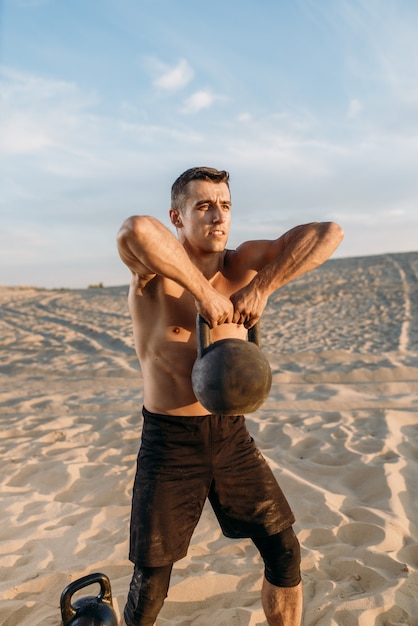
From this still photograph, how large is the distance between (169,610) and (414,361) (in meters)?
6.63

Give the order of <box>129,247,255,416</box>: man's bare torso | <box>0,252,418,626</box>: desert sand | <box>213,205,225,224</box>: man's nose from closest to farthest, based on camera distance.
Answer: <box>213,205,225,224</box>: man's nose → <box>129,247,255,416</box>: man's bare torso → <box>0,252,418,626</box>: desert sand

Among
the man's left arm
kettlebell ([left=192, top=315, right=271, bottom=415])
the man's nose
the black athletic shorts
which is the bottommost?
the black athletic shorts

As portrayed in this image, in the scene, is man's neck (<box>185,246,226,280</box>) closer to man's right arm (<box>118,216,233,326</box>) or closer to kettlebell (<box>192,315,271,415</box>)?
man's right arm (<box>118,216,233,326</box>)

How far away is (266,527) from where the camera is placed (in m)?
2.14

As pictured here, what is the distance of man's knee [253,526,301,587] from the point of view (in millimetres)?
2170

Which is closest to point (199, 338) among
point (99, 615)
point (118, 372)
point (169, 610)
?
point (99, 615)

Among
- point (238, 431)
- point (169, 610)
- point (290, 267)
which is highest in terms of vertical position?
point (290, 267)

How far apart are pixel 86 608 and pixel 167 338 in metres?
1.04

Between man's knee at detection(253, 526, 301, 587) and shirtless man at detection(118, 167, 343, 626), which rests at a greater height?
shirtless man at detection(118, 167, 343, 626)

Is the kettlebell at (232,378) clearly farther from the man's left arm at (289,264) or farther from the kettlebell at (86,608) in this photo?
the kettlebell at (86,608)

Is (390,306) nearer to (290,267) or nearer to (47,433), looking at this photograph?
(47,433)

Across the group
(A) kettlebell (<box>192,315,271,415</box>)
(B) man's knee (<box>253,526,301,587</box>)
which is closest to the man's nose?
(A) kettlebell (<box>192,315,271,415</box>)

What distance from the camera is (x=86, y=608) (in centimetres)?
198

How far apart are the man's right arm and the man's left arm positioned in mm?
83
